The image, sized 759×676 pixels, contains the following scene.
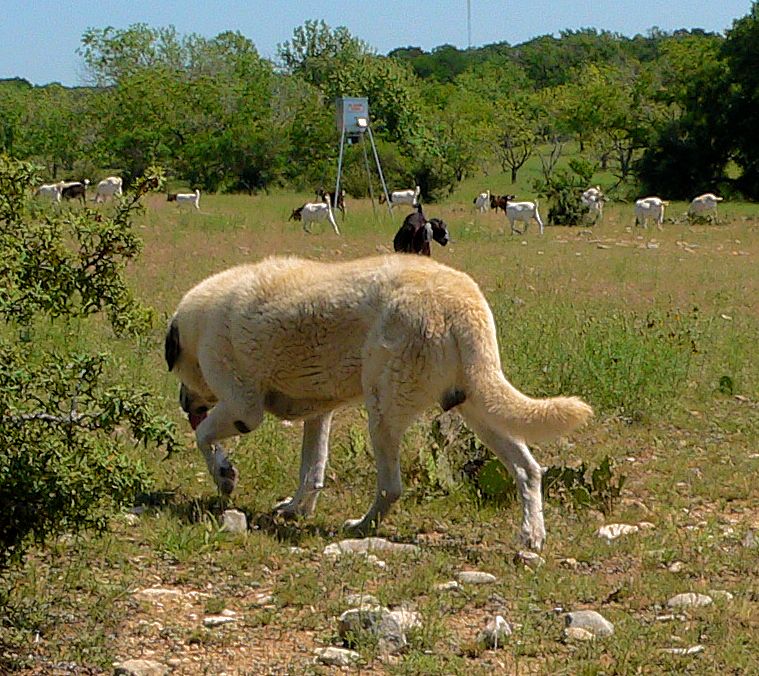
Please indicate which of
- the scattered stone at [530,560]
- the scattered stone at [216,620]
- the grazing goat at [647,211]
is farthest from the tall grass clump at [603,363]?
the grazing goat at [647,211]

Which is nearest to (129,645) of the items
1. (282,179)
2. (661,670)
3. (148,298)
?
(661,670)

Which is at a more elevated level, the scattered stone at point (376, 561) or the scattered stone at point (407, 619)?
the scattered stone at point (407, 619)

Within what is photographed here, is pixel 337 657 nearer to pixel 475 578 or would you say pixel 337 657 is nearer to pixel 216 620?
pixel 216 620

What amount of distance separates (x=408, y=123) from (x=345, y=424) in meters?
46.3

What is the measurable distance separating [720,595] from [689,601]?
157 millimetres

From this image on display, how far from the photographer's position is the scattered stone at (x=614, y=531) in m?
6.49

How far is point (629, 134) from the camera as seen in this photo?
174 ft

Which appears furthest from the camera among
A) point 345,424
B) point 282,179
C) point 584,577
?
point 282,179

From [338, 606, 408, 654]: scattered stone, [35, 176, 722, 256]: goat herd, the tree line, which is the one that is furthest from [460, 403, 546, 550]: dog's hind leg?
the tree line

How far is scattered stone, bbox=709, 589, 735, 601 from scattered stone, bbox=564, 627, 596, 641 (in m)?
0.73

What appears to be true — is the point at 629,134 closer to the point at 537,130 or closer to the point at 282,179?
the point at 537,130

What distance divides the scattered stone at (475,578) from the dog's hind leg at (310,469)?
1363 mm

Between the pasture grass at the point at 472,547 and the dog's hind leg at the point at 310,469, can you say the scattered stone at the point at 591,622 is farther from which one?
the dog's hind leg at the point at 310,469

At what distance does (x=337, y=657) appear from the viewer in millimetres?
4609
